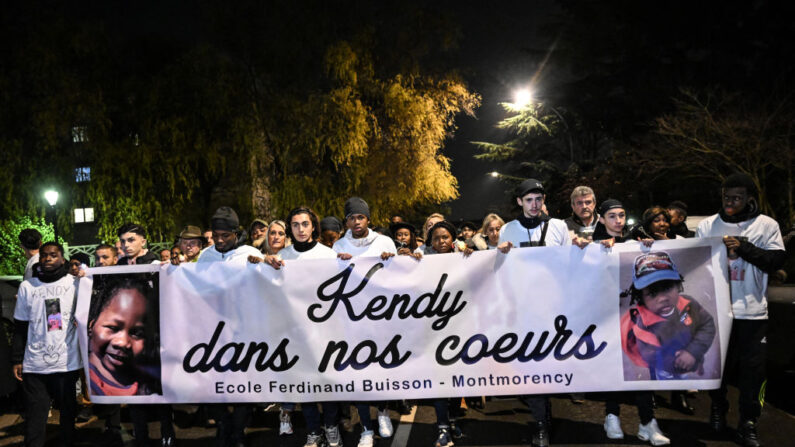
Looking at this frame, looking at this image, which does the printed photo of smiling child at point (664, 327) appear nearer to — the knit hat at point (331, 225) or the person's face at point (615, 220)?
the person's face at point (615, 220)

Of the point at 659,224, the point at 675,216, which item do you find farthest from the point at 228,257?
the point at 675,216

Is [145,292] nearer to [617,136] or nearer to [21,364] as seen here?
[21,364]

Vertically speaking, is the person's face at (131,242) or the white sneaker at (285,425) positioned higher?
the person's face at (131,242)

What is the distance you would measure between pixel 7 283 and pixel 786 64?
27.9m

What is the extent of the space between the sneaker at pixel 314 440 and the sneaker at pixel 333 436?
7 centimetres

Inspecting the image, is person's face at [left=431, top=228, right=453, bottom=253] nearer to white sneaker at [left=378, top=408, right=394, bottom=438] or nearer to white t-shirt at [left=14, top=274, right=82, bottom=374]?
white sneaker at [left=378, top=408, right=394, bottom=438]

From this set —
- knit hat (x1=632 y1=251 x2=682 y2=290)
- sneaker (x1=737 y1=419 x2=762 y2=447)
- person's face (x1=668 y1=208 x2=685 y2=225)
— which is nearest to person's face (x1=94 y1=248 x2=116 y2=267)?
knit hat (x1=632 y1=251 x2=682 y2=290)

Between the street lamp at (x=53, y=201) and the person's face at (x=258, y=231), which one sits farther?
the street lamp at (x=53, y=201)

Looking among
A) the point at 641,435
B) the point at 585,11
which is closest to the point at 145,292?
the point at 641,435

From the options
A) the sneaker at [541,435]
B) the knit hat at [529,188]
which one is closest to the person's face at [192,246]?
the knit hat at [529,188]

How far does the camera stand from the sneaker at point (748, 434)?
14.1ft

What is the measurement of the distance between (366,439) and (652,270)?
103 inches

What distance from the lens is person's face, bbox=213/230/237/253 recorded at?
193 inches

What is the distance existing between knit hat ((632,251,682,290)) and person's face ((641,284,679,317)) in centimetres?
7
